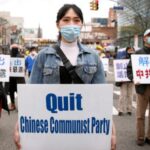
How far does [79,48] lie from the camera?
397 centimetres

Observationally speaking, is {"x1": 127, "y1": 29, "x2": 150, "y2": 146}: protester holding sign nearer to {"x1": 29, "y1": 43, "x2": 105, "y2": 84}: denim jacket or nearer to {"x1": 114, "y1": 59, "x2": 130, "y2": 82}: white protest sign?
{"x1": 114, "y1": 59, "x2": 130, "y2": 82}: white protest sign

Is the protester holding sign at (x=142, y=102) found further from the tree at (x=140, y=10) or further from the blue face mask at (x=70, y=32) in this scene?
the tree at (x=140, y=10)

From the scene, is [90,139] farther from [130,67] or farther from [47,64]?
[130,67]

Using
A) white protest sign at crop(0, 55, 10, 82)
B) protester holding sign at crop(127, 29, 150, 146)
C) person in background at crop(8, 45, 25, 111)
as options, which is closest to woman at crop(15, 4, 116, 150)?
protester holding sign at crop(127, 29, 150, 146)

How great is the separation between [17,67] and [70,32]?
1076cm

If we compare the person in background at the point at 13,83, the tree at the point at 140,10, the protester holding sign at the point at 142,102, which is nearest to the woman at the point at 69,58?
the protester holding sign at the point at 142,102

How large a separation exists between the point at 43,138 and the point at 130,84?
9285 mm

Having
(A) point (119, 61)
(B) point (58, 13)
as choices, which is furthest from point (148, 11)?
(B) point (58, 13)

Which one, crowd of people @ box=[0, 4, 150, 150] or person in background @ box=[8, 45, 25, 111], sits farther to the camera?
person in background @ box=[8, 45, 25, 111]

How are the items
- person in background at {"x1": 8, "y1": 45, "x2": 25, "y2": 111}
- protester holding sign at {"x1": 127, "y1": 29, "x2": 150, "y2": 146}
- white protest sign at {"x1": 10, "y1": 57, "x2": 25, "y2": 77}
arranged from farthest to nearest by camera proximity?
white protest sign at {"x1": 10, "y1": 57, "x2": 25, "y2": 77}
person in background at {"x1": 8, "y1": 45, "x2": 25, "y2": 111}
protester holding sign at {"x1": 127, "y1": 29, "x2": 150, "y2": 146}

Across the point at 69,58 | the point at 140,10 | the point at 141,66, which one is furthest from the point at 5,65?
the point at 140,10

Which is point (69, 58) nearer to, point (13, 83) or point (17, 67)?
point (13, 83)

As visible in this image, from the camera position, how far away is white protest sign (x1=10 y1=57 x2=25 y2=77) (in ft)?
46.9

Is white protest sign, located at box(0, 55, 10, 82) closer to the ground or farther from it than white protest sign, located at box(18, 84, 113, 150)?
closer to the ground
